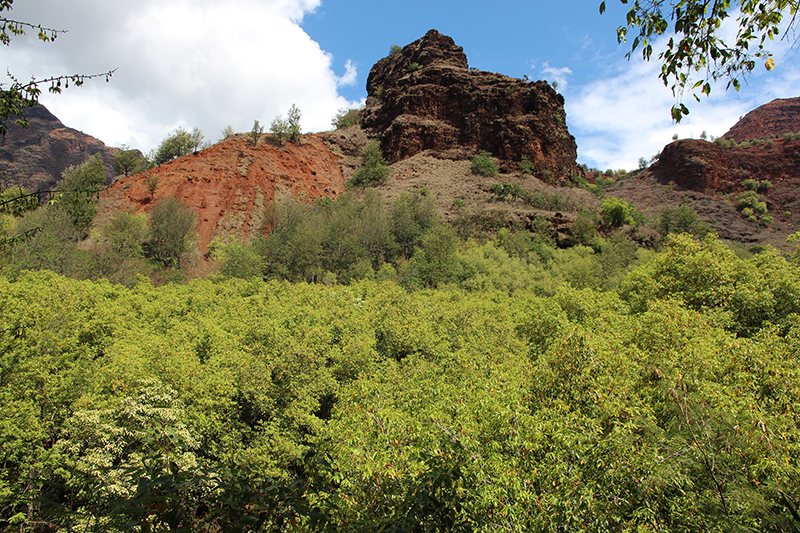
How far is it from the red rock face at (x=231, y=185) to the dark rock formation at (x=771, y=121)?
139127mm

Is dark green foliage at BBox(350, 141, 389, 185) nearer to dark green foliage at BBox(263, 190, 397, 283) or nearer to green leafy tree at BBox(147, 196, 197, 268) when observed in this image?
dark green foliage at BBox(263, 190, 397, 283)

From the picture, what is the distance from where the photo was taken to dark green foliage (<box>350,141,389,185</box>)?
2464 inches

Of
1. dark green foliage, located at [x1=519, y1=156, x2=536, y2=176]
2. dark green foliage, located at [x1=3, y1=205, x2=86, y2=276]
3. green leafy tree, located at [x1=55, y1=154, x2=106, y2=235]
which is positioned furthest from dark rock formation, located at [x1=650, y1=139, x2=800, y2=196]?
green leafy tree, located at [x1=55, y1=154, x2=106, y2=235]

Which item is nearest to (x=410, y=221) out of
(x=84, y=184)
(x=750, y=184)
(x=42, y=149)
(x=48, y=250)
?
(x=48, y=250)

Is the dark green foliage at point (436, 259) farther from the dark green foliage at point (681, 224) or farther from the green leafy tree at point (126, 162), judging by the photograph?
the green leafy tree at point (126, 162)

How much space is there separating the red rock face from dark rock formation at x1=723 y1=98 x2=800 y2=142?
139 meters

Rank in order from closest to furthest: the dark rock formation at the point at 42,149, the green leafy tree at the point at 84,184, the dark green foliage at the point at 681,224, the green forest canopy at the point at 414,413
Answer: the green forest canopy at the point at 414,413 < the green leafy tree at the point at 84,184 < the dark green foliage at the point at 681,224 < the dark rock formation at the point at 42,149

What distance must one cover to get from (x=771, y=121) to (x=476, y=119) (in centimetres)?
12013

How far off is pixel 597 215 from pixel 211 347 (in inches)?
2173

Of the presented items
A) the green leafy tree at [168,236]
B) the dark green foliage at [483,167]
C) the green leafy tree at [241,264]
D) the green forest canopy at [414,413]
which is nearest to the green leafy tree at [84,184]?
the green leafy tree at [168,236]

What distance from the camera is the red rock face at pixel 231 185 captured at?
1779 inches

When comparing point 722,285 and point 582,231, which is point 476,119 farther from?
point 722,285

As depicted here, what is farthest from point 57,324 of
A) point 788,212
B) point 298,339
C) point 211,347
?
point 788,212

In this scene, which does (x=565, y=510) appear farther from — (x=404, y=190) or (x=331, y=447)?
(x=404, y=190)
